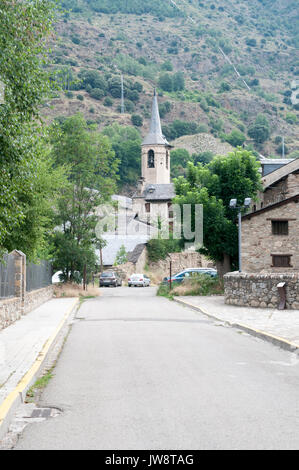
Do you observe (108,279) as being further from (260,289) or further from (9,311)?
(9,311)

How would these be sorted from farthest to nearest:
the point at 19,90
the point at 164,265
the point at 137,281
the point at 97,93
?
the point at 97,93, the point at 164,265, the point at 137,281, the point at 19,90

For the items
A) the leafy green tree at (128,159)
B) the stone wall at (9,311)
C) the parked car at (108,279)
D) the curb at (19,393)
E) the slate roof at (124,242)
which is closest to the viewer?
the curb at (19,393)

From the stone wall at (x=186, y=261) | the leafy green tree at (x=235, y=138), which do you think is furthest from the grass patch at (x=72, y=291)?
the leafy green tree at (x=235, y=138)

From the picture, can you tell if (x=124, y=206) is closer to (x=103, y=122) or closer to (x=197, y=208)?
(x=197, y=208)

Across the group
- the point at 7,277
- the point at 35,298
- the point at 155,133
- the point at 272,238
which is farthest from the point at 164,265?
the point at 155,133

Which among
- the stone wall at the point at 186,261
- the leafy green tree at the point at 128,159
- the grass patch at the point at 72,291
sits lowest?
the grass patch at the point at 72,291

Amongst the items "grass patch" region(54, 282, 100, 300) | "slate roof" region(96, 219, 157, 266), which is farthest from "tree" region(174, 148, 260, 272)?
"slate roof" region(96, 219, 157, 266)

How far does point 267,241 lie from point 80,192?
516 inches

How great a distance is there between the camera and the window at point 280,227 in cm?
3141

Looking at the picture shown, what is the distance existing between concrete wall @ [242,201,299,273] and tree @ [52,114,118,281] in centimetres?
1058

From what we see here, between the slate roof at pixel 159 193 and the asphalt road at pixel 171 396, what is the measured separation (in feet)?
320

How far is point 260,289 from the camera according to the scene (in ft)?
76.5

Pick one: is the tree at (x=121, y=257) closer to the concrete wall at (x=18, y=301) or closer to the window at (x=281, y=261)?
the window at (x=281, y=261)

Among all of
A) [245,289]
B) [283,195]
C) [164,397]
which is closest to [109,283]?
[283,195]
